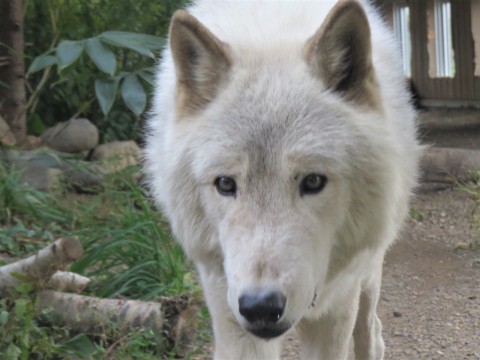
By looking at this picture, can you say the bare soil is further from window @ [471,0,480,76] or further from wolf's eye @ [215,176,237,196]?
window @ [471,0,480,76]

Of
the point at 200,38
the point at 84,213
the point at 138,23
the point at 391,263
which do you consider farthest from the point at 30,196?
the point at 200,38

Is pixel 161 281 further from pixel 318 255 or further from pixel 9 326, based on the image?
pixel 318 255

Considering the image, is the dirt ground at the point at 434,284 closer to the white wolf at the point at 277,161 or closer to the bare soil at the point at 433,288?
the bare soil at the point at 433,288

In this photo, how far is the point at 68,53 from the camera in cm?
439

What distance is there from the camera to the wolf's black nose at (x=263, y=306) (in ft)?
8.02

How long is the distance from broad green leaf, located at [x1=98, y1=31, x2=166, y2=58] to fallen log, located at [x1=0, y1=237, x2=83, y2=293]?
1.33 metres

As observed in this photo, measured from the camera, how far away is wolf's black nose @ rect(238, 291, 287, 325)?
96.3 inches

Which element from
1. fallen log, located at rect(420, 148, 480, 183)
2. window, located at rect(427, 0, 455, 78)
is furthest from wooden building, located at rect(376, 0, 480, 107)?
fallen log, located at rect(420, 148, 480, 183)

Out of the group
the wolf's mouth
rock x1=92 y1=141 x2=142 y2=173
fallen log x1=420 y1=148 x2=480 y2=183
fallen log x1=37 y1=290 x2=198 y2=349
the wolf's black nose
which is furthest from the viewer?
fallen log x1=420 y1=148 x2=480 y2=183

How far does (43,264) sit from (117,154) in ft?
9.52

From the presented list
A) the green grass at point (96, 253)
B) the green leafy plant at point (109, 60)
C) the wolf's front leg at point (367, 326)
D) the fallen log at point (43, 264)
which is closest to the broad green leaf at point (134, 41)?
the green leafy plant at point (109, 60)

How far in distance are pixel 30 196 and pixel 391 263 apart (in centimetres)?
250

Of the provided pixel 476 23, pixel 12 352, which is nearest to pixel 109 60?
pixel 12 352

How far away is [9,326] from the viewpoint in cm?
358
